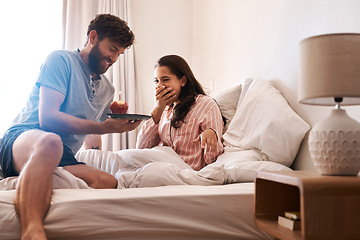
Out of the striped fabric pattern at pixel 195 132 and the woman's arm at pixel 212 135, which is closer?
the woman's arm at pixel 212 135

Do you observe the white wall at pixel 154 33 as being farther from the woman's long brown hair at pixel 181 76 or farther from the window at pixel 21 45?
the woman's long brown hair at pixel 181 76

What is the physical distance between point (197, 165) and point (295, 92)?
60 cm

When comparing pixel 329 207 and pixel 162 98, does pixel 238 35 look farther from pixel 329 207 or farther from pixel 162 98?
pixel 329 207

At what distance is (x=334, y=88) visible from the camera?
3.42 feet

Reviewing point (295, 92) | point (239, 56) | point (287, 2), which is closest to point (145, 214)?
point (295, 92)

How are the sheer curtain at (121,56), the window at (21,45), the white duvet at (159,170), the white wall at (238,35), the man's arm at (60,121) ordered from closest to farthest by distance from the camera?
the white duvet at (159,170) → the man's arm at (60,121) → the white wall at (238,35) → the window at (21,45) → the sheer curtain at (121,56)

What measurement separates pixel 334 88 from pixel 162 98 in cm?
122

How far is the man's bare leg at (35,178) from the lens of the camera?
1123 millimetres

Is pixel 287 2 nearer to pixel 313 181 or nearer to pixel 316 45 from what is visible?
pixel 316 45

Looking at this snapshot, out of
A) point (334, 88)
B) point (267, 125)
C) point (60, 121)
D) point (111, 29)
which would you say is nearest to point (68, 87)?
point (60, 121)

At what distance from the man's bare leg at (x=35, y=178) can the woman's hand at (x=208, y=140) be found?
27.5 inches

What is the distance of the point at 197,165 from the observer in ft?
6.34

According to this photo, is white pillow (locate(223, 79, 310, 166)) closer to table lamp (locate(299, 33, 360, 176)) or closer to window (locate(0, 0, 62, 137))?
table lamp (locate(299, 33, 360, 176))


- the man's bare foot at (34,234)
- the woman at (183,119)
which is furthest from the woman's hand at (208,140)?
the man's bare foot at (34,234)
